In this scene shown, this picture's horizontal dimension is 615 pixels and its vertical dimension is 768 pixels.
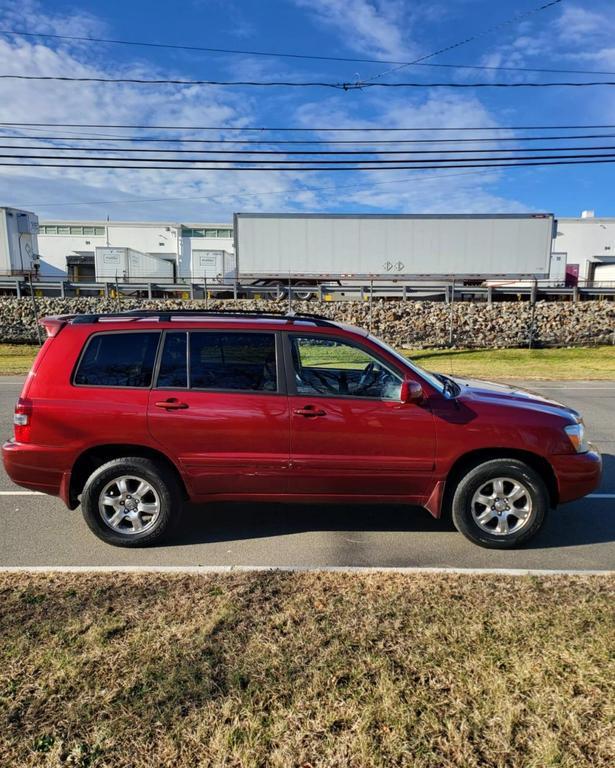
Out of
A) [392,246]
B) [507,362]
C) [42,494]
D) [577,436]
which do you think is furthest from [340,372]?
[392,246]

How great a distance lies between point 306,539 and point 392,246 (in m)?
21.6

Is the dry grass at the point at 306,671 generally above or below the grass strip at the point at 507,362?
above

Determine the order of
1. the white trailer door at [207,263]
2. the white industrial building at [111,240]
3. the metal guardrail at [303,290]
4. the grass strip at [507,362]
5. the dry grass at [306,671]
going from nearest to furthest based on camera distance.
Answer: the dry grass at [306,671] → the grass strip at [507,362] → the metal guardrail at [303,290] → the white trailer door at [207,263] → the white industrial building at [111,240]

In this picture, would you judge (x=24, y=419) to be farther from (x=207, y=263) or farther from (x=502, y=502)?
(x=207, y=263)

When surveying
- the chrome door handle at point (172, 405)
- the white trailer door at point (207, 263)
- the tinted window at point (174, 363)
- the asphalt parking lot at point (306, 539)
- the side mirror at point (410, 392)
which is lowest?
the asphalt parking lot at point (306, 539)

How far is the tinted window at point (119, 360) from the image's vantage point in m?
4.26

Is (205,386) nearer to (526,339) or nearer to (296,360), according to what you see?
(296,360)

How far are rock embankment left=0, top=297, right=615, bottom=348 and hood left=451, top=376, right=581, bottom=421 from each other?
16.6 metres

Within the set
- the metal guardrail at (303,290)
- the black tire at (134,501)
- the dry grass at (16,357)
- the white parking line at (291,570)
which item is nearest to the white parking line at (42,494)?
the black tire at (134,501)

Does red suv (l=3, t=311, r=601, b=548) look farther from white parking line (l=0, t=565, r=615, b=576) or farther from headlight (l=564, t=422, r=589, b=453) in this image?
white parking line (l=0, t=565, r=615, b=576)

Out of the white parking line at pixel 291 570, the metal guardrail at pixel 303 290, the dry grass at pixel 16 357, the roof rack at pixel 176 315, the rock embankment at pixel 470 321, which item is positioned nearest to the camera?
the white parking line at pixel 291 570

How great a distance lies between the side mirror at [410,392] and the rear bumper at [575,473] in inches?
45.0

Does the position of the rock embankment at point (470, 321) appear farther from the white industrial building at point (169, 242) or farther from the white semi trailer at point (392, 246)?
the white industrial building at point (169, 242)

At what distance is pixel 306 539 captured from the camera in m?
4.39
